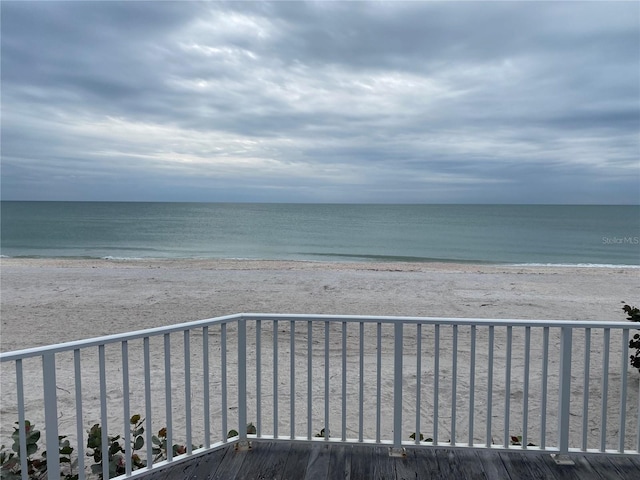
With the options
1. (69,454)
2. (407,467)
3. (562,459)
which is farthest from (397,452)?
(69,454)

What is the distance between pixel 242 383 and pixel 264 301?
7.56 meters

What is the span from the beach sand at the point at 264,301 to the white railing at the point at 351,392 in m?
0.06

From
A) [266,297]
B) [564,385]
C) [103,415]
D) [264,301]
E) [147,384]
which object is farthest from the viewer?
[266,297]

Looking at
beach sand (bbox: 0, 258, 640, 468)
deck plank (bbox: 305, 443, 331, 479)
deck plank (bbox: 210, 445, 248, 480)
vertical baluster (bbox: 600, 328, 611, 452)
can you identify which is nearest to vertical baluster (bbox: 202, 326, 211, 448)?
deck plank (bbox: 210, 445, 248, 480)

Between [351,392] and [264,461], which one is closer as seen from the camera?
[264,461]

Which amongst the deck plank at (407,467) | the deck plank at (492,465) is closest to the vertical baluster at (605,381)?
the deck plank at (492,465)

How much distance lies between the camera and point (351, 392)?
4.74 m

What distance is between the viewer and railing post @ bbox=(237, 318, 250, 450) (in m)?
2.55

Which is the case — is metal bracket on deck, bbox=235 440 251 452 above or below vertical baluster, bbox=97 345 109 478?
below

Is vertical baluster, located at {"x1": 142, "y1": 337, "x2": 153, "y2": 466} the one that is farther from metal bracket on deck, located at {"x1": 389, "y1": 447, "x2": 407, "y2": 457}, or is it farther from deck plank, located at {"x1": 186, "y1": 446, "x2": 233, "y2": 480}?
metal bracket on deck, located at {"x1": 389, "y1": 447, "x2": 407, "y2": 457}

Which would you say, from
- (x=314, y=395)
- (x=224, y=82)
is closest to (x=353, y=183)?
(x=224, y=82)

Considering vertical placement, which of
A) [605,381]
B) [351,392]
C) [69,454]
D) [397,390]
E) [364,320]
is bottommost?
[351,392]

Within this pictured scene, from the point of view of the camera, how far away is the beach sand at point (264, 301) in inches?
202

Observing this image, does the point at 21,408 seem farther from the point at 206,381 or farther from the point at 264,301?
the point at 264,301
